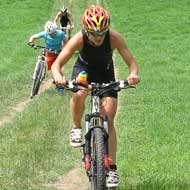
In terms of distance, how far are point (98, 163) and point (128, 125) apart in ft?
15.2

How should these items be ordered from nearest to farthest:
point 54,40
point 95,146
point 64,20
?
1. point 95,146
2. point 54,40
3. point 64,20

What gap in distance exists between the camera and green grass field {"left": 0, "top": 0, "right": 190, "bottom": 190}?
7.77 meters

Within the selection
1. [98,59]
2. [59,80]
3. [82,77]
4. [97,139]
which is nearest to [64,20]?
[98,59]

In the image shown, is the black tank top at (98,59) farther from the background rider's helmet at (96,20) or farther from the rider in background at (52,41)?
the rider in background at (52,41)

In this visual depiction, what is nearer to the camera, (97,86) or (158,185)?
(97,86)

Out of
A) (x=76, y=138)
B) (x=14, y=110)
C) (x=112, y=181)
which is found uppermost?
(x=14, y=110)

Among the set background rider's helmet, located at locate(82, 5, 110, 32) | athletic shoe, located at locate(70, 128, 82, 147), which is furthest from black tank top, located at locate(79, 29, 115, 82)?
athletic shoe, located at locate(70, 128, 82, 147)

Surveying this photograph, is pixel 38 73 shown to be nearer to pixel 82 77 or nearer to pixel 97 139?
pixel 82 77

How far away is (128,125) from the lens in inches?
421


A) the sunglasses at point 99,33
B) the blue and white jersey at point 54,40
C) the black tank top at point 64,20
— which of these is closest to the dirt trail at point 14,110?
the blue and white jersey at point 54,40

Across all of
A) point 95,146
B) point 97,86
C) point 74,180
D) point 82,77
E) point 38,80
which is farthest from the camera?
point 38,80

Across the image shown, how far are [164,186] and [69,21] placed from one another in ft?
50.1

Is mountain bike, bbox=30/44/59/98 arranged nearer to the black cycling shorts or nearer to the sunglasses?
the black cycling shorts

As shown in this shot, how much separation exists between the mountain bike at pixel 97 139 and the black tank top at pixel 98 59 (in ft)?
1.45
